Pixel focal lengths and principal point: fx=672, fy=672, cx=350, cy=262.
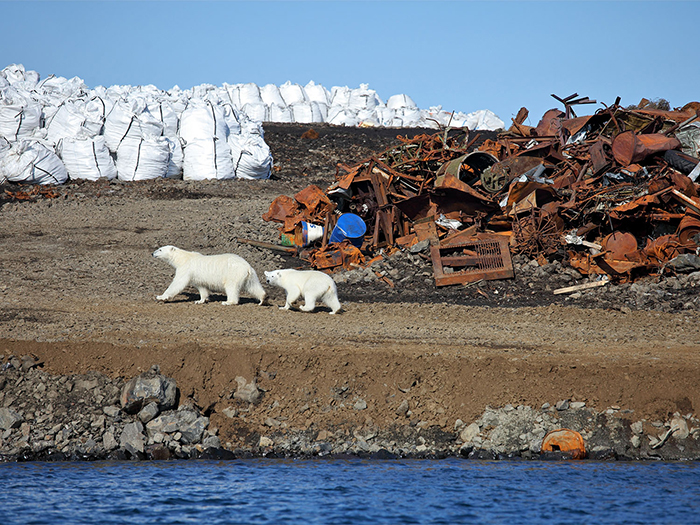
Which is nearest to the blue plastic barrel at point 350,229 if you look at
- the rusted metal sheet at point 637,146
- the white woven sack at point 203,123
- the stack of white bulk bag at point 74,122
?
the rusted metal sheet at point 637,146

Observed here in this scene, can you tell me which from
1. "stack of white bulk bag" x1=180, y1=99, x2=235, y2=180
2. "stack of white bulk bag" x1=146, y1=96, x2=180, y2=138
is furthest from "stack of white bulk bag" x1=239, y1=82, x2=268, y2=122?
"stack of white bulk bag" x1=180, y1=99, x2=235, y2=180

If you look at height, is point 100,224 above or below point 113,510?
above

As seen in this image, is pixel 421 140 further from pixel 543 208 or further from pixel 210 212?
pixel 210 212

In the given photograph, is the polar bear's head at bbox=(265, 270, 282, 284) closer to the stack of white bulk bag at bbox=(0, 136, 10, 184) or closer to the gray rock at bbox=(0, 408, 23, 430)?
the gray rock at bbox=(0, 408, 23, 430)

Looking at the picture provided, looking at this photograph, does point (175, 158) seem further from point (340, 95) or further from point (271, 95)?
point (340, 95)

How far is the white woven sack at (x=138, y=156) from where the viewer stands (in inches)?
774

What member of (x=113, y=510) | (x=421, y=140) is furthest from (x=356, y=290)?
(x=113, y=510)

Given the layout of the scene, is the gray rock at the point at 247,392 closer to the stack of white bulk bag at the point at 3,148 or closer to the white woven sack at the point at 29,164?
the white woven sack at the point at 29,164

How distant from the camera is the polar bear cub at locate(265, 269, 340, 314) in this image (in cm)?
965

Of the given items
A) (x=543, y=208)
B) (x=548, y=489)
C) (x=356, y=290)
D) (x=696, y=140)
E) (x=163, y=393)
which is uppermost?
(x=696, y=140)

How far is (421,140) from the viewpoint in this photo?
15.1m

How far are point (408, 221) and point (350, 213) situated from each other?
3.88ft

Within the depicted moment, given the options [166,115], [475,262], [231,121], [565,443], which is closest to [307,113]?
[231,121]

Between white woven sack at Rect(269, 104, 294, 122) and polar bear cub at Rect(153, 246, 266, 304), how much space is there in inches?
995
